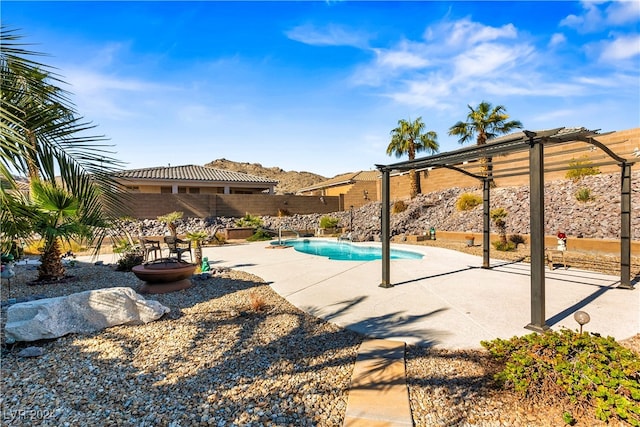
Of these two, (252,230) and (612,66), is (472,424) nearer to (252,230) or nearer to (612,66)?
(612,66)

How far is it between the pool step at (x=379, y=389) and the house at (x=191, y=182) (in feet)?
86.8

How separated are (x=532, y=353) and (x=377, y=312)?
2679 mm

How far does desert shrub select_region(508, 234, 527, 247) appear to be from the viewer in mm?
13148

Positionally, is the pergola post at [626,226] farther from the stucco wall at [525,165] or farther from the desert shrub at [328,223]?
the desert shrub at [328,223]

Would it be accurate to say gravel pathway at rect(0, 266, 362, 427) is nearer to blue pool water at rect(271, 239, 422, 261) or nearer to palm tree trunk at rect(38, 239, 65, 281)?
palm tree trunk at rect(38, 239, 65, 281)

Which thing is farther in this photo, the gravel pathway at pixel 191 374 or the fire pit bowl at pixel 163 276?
the fire pit bowl at pixel 163 276

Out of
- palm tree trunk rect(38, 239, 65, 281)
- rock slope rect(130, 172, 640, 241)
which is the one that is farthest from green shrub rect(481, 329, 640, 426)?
rock slope rect(130, 172, 640, 241)

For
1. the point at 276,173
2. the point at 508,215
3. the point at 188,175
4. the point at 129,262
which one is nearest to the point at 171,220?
the point at 129,262

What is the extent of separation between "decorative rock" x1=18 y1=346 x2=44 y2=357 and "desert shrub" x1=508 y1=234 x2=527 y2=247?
14422 millimetres

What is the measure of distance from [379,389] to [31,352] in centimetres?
413

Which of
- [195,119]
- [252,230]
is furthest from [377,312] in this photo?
[252,230]

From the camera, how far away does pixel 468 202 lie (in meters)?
19.1

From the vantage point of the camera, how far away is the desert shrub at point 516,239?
13.1 meters

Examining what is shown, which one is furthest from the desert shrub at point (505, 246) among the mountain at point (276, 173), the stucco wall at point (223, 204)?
the mountain at point (276, 173)
